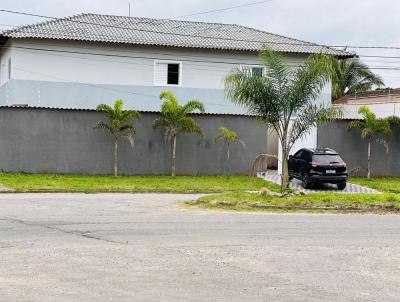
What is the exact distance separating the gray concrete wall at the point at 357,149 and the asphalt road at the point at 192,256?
14.4 metres

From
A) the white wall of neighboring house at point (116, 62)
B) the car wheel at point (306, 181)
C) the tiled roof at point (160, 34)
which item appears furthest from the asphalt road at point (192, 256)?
the tiled roof at point (160, 34)

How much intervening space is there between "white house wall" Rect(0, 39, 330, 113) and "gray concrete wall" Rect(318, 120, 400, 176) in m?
6.71

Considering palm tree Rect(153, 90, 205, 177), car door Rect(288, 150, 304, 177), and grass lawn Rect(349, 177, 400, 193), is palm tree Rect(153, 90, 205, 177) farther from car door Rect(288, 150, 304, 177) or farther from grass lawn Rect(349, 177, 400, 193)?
grass lawn Rect(349, 177, 400, 193)

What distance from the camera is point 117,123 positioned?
2772cm

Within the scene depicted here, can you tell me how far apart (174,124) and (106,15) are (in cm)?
1298

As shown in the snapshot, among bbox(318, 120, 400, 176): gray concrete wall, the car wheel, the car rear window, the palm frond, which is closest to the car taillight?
the car rear window

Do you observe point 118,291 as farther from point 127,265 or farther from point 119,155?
point 119,155

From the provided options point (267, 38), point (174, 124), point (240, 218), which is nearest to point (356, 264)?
point (240, 218)

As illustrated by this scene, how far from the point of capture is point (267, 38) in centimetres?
3909

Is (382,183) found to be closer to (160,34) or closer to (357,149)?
(357,149)

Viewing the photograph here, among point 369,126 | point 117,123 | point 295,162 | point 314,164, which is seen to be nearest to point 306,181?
point 314,164

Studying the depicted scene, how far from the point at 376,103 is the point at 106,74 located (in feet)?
56.1

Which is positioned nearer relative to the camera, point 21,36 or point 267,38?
point 21,36

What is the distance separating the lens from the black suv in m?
26.3
